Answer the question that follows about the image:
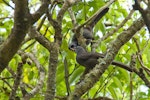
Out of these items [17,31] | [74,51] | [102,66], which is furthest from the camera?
[74,51]

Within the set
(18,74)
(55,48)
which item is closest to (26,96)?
(18,74)

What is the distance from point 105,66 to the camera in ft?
4.42

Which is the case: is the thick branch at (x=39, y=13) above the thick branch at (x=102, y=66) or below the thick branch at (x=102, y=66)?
above

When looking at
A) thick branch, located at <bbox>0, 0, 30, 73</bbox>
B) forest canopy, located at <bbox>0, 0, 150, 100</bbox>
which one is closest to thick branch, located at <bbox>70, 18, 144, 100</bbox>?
forest canopy, located at <bbox>0, 0, 150, 100</bbox>

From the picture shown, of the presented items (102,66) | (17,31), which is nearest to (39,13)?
(17,31)

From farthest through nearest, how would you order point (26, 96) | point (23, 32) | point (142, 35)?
point (142, 35) → point (26, 96) → point (23, 32)

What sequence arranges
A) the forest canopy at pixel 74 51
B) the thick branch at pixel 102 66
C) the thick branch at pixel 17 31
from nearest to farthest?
Result: 1. the thick branch at pixel 17 31
2. the forest canopy at pixel 74 51
3. the thick branch at pixel 102 66

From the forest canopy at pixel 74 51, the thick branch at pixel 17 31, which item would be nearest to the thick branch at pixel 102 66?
the forest canopy at pixel 74 51

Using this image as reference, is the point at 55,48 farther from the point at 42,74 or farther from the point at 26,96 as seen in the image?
the point at 26,96

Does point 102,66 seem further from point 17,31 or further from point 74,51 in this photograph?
point 17,31

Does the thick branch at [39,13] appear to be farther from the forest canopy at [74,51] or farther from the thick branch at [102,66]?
the thick branch at [102,66]

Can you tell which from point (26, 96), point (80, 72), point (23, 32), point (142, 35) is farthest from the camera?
point (142, 35)

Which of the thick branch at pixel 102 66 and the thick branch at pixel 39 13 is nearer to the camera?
the thick branch at pixel 39 13

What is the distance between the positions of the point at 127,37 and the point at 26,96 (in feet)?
1.60
